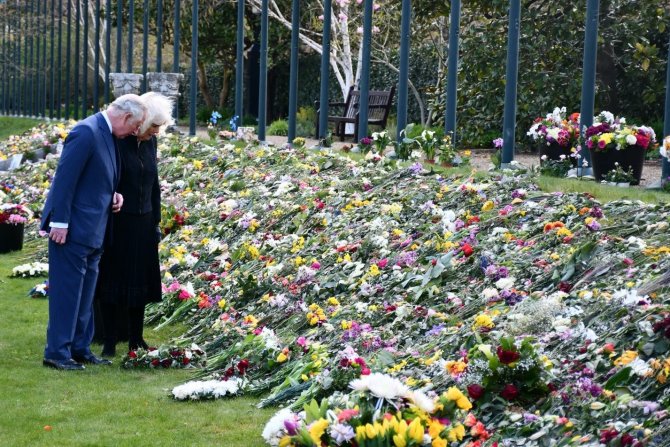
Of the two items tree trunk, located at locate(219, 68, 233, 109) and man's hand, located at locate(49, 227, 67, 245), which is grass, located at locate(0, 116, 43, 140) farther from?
man's hand, located at locate(49, 227, 67, 245)

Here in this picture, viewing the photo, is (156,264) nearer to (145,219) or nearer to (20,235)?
(145,219)

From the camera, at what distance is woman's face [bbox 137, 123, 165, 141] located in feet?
22.2

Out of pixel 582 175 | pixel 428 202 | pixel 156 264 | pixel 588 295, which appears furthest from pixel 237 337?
pixel 582 175


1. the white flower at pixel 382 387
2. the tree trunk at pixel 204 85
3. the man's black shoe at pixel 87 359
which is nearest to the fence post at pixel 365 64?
the man's black shoe at pixel 87 359

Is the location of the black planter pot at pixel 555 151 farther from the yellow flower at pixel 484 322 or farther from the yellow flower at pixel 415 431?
the yellow flower at pixel 415 431

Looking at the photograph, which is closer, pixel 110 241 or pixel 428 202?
pixel 110 241

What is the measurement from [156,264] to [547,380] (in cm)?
325

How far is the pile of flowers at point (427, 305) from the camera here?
14.6ft

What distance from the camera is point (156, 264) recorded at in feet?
23.4

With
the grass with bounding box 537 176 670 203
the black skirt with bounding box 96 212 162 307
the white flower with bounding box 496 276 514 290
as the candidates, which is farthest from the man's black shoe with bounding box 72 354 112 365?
the grass with bounding box 537 176 670 203

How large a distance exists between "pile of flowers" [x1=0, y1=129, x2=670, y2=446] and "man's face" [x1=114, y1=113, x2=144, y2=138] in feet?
4.71

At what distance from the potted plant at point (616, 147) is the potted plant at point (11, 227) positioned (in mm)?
6063

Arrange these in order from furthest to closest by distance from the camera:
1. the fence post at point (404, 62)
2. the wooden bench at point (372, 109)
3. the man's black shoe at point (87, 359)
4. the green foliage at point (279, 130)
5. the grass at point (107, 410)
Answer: the green foliage at point (279, 130) < the wooden bench at point (372, 109) < the fence post at point (404, 62) < the man's black shoe at point (87, 359) < the grass at point (107, 410)

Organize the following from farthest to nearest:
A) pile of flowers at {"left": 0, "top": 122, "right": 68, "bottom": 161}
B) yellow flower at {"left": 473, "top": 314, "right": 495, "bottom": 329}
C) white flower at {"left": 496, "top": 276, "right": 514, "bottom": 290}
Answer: pile of flowers at {"left": 0, "top": 122, "right": 68, "bottom": 161}
white flower at {"left": 496, "top": 276, "right": 514, "bottom": 290}
yellow flower at {"left": 473, "top": 314, "right": 495, "bottom": 329}
